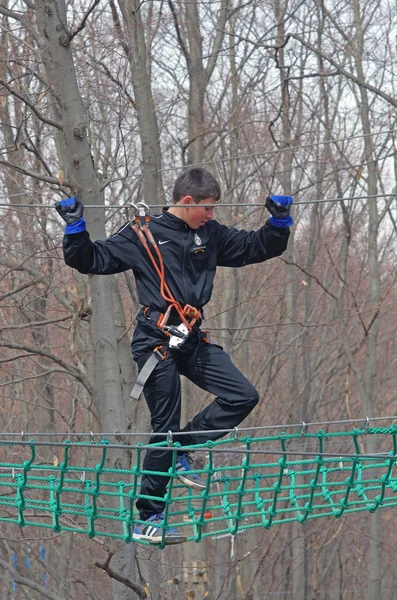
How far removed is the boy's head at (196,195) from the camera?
4.99 meters

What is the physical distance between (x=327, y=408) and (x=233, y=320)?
8.24 metres

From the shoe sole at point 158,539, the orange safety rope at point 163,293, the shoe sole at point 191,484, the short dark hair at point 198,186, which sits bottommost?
the shoe sole at point 158,539

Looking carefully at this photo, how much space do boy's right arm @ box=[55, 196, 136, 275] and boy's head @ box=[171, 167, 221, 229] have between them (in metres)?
0.35

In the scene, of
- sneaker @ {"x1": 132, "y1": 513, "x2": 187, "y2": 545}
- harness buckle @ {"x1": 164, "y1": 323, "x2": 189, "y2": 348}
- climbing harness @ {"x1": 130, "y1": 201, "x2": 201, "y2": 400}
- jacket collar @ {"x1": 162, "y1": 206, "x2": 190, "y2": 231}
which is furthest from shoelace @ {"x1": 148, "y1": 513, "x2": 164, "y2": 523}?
jacket collar @ {"x1": 162, "y1": 206, "x2": 190, "y2": 231}

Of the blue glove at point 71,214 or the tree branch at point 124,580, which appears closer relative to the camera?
the blue glove at point 71,214

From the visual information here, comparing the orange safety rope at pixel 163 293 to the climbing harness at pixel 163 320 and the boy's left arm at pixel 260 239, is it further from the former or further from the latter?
the boy's left arm at pixel 260 239

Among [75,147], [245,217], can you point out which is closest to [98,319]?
[75,147]

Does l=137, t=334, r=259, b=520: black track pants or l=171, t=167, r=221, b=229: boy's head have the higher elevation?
l=171, t=167, r=221, b=229: boy's head

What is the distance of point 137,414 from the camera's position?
9133mm

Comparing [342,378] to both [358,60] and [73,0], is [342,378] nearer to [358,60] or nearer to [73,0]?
[358,60]

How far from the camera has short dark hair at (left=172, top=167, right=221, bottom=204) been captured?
499 cm

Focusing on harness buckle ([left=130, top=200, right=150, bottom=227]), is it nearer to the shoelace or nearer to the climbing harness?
the climbing harness

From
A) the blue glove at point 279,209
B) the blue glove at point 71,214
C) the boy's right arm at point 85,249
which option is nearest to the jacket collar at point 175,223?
the boy's right arm at point 85,249

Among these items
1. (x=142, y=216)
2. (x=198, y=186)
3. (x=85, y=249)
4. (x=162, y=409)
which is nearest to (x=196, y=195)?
(x=198, y=186)
